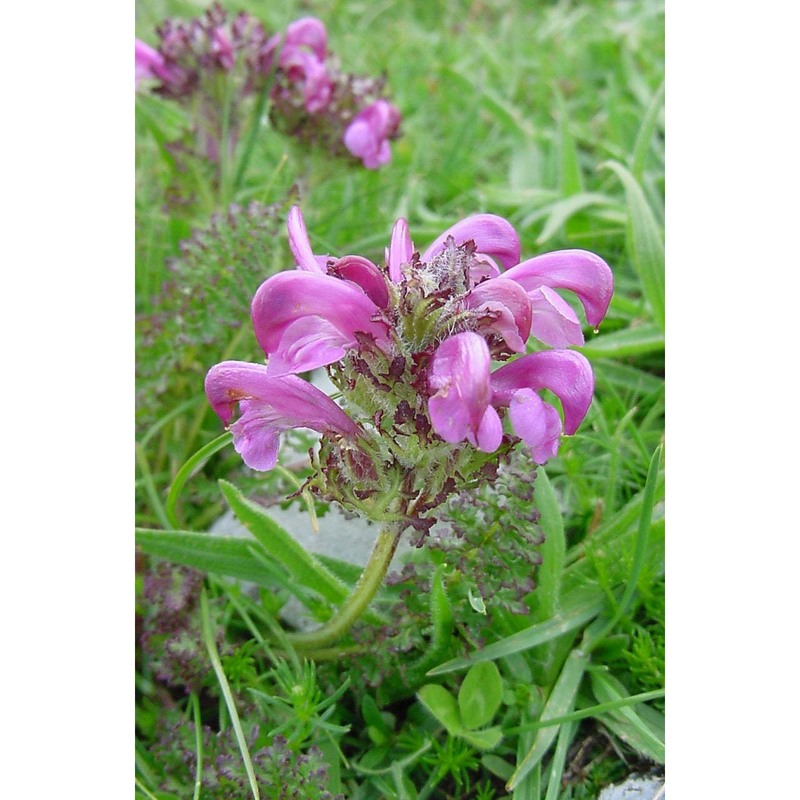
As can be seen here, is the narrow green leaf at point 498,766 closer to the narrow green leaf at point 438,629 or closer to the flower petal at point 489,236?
the narrow green leaf at point 438,629

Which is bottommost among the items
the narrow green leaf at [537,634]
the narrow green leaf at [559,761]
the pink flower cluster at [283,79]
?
the narrow green leaf at [559,761]

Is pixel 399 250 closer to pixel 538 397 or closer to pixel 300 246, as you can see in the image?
pixel 300 246

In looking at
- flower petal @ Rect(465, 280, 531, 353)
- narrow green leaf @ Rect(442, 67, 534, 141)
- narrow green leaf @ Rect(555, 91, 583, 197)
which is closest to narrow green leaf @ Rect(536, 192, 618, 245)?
narrow green leaf @ Rect(555, 91, 583, 197)

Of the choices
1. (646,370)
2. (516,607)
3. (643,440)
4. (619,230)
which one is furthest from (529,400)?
(619,230)

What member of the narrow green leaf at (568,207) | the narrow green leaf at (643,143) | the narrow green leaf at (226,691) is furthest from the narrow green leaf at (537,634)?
the narrow green leaf at (643,143)

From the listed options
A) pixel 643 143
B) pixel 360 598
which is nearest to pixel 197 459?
pixel 360 598

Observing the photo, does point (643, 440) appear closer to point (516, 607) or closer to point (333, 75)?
point (516, 607)

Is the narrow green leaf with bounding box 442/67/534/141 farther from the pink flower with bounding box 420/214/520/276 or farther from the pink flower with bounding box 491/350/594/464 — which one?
the pink flower with bounding box 491/350/594/464
